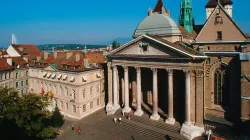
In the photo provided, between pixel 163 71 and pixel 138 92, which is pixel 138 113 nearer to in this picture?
pixel 138 92

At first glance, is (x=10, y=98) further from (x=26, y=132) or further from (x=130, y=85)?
(x=130, y=85)

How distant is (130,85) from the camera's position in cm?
4816

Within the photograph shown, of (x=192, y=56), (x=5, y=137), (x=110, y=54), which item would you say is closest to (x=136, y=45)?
(x=110, y=54)

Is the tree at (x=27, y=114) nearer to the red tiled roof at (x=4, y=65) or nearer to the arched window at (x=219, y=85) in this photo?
the red tiled roof at (x=4, y=65)

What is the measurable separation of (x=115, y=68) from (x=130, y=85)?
6217 mm

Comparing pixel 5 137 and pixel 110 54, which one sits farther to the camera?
pixel 110 54

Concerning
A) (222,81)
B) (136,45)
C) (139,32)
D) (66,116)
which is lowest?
(66,116)

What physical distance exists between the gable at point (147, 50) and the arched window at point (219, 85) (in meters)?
6.60

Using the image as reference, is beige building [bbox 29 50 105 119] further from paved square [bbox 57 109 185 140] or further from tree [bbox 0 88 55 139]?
tree [bbox 0 88 55 139]

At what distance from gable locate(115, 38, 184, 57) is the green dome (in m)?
7.78

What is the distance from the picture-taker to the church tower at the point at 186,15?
65.9 m

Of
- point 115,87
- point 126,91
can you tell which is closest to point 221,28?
point 126,91

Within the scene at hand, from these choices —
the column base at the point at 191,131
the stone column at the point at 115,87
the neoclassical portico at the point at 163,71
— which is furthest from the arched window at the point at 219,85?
the stone column at the point at 115,87

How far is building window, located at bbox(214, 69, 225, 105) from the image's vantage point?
112ft
